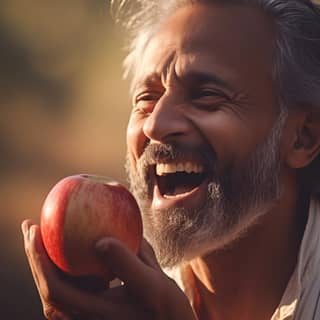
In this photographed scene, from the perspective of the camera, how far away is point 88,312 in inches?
99.4

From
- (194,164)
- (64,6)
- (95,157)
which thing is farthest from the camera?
(64,6)

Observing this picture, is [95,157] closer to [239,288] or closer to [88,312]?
[239,288]

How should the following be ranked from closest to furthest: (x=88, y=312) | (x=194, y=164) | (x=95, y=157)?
(x=88, y=312), (x=194, y=164), (x=95, y=157)

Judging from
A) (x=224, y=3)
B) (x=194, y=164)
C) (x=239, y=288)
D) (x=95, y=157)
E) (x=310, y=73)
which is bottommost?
(x=95, y=157)

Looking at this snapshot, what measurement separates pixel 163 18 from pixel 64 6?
22.7ft

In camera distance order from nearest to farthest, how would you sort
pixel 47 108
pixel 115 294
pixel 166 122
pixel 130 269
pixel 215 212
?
pixel 130 269, pixel 115 294, pixel 166 122, pixel 215 212, pixel 47 108

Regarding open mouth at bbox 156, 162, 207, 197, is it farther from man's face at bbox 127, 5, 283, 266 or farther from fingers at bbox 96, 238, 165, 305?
fingers at bbox 96, 238, 165, 305

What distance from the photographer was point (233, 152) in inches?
119

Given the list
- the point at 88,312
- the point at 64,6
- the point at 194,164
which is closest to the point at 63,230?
the point at 88,312

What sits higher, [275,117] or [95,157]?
[275,117]

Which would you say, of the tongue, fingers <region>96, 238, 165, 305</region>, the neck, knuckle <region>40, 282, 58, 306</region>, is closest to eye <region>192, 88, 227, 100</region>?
the tongue

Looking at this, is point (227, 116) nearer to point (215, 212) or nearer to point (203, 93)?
point (203, 93)

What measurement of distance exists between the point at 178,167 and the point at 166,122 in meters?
0.15

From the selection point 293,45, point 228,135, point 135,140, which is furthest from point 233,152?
point 293,45
